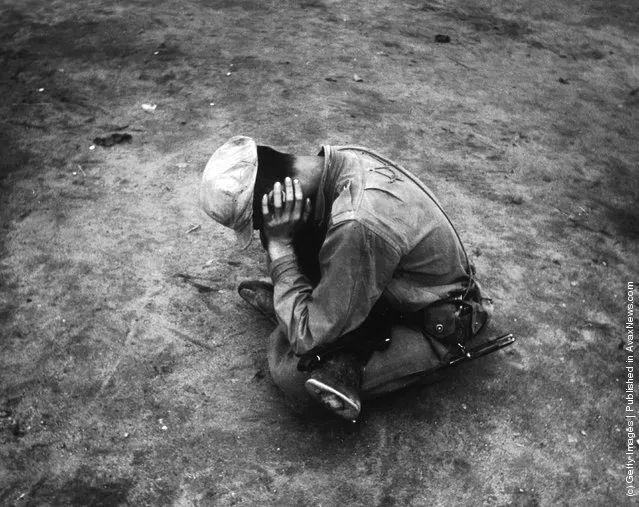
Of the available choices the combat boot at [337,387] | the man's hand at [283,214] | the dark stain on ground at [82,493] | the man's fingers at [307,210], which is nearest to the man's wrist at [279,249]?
the man's hand at [283,214]

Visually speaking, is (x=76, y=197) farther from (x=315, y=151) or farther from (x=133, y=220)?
(x=315, y=151)

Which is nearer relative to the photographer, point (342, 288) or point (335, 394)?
point (342, 288)

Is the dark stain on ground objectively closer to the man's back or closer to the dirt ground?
the dirt ground

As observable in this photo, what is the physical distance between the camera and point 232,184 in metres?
3.00

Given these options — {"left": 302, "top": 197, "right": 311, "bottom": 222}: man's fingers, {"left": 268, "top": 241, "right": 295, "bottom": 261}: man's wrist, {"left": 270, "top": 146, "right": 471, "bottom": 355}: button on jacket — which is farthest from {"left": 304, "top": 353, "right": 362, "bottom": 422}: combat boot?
{"left": 302, "top": 197, "right": 311, "bottom": 222}: man's fingers

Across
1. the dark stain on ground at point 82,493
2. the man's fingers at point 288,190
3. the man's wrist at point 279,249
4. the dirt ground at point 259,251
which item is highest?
the man's fingers at point 288,190

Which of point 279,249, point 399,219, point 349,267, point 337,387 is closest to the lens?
point 349,267

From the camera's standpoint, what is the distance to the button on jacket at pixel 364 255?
2.85 m

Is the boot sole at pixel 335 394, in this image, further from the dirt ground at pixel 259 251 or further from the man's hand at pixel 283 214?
the man's hand at pixel 283 214

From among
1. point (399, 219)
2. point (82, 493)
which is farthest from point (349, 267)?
point (82, 493)

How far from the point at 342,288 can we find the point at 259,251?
1.59 metres

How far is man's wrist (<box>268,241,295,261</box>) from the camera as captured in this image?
125 inches

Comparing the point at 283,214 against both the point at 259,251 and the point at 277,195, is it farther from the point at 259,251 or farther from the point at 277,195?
the point at 259,251

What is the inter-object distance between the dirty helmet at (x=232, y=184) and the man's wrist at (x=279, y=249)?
0.17 m
